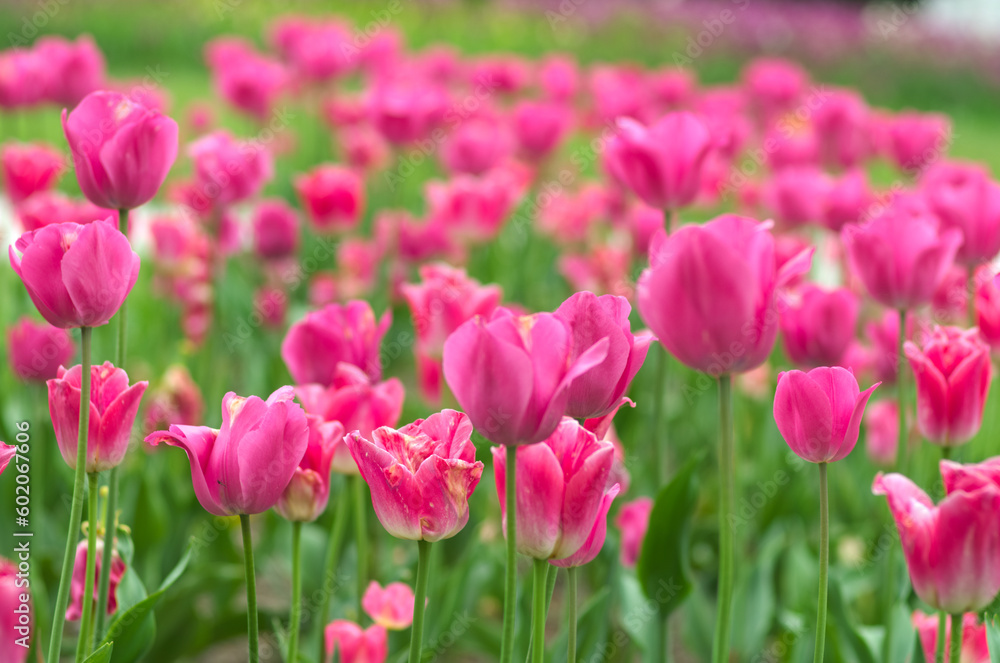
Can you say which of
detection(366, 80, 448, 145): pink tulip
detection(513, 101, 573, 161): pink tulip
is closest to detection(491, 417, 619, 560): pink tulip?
detection(366, 80, 448, 145): pink tulip

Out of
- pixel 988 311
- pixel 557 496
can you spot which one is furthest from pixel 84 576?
pixel 988 311

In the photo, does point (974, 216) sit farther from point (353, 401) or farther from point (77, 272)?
point (77, 272)

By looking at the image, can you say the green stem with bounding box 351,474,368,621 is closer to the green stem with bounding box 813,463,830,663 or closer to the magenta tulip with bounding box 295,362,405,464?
the magenta tulip with bounding box 295,362,405,464

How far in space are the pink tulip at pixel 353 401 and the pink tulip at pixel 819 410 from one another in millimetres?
395

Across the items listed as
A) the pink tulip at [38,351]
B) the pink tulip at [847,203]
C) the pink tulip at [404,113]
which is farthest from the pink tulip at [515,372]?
the pink tulip at [404,113]

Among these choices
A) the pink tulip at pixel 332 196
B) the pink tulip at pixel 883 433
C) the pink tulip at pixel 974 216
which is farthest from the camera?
the pink tulip at pixel 332 196

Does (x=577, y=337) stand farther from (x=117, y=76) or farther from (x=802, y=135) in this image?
(x=117, y=76)

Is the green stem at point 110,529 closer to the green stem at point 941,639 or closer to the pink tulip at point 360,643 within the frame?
the pink tulip at point 360,643

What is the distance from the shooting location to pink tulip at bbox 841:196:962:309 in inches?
49.6

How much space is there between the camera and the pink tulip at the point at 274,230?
7.66 ft

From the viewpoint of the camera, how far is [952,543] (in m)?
0.79

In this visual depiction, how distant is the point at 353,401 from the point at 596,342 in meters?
0.34

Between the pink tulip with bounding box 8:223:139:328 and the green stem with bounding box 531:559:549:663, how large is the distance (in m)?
0.41

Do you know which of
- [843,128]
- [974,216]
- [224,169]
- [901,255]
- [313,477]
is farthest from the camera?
[843,128]
